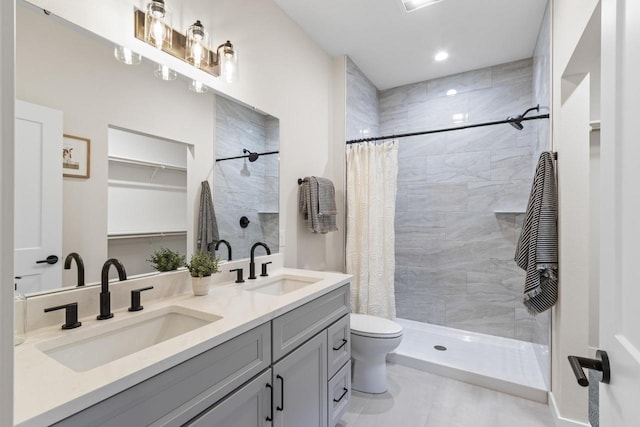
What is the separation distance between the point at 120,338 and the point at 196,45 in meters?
1.38

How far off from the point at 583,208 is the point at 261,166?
1.91m

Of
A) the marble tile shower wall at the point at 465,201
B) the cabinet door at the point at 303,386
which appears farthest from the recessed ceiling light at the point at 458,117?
the cabinet door at the point at 303,386

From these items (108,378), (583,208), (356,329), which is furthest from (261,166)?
(583,208)

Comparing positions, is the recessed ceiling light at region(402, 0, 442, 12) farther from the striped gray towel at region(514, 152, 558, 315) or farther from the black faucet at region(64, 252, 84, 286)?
the black faucet at region(64, 252, 84, 286)

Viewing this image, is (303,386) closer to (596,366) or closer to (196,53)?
(596,366)

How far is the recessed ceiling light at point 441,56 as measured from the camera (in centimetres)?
276

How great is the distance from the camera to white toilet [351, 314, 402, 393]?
2.10 m

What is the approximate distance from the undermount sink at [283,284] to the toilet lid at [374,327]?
61cm

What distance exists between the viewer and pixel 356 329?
216 centimetres

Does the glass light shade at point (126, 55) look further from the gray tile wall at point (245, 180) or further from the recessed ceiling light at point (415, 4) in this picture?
the recessed ceiling light at point (415, 4)

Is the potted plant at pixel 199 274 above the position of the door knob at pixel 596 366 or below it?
above

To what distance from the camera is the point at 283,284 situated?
1937 millimetres

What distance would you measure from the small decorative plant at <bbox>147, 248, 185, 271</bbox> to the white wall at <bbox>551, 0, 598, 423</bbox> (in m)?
2.10

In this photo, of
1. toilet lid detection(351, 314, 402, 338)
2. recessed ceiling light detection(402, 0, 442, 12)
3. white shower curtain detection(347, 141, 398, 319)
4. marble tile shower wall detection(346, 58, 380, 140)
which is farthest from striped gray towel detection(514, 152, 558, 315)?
marble tile shower wall detection(346, 58, 380, 140)
